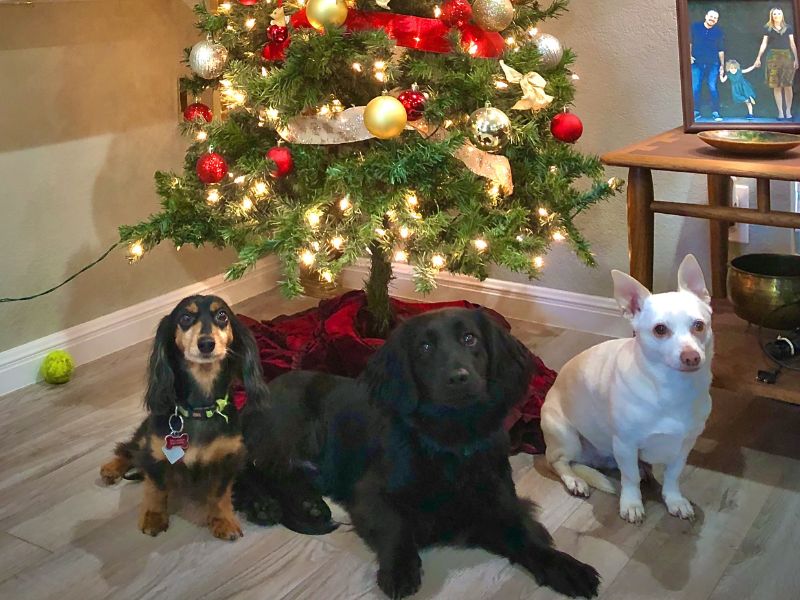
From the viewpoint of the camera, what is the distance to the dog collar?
68.0 inches

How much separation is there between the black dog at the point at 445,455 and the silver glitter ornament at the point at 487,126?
466 millimetres

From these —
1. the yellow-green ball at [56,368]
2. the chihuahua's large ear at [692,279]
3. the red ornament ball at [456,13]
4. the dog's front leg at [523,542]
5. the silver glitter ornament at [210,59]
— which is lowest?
the dog's front leg at [523,542]

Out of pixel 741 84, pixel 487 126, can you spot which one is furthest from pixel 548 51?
pixel 741 84

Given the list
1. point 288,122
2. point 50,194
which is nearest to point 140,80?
point 50,194

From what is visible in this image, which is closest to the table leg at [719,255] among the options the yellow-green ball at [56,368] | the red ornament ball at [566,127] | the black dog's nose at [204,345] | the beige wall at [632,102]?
the beige wall at [632,102]

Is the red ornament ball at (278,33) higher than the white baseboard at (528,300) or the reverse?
higher

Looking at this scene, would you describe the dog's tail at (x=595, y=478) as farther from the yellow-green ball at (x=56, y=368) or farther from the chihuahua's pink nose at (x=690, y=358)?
the yellow-green ball at (x=56, y=368)

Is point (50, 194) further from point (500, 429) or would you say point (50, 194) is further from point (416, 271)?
point (500, 429)

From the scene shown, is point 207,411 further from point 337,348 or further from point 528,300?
point 528,300

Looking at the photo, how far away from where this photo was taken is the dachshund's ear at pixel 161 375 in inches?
66.6

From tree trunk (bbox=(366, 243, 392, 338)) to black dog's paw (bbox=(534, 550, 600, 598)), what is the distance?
3.24 ft

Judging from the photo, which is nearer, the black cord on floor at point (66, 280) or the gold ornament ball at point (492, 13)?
the gold ornament ball at point (492, 13)

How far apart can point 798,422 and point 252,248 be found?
141cm

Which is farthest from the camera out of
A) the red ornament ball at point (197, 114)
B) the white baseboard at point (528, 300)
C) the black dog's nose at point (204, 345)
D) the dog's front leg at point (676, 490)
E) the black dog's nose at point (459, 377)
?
the white baseboard at point (528, 300)
